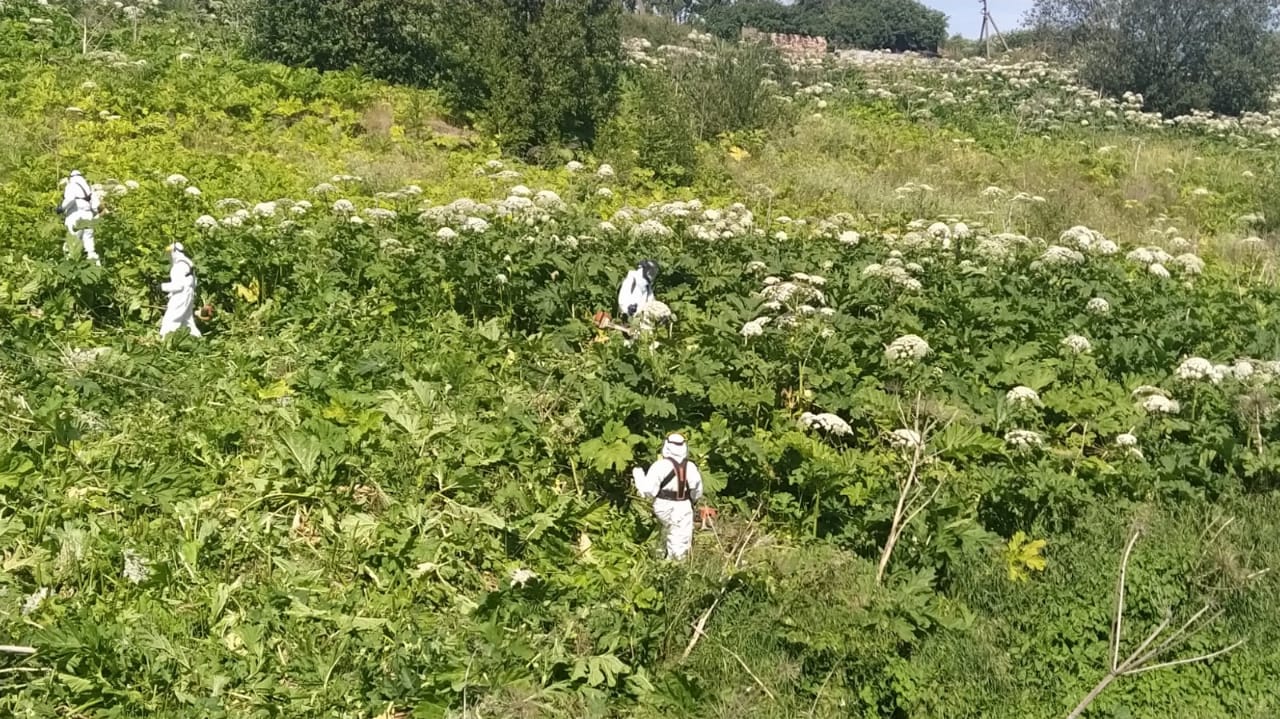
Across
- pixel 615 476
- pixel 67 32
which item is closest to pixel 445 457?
pixel 615 476

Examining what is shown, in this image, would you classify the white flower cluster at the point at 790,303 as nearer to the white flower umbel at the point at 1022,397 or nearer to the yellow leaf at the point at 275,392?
the white flower umbel at the point at 1022,397

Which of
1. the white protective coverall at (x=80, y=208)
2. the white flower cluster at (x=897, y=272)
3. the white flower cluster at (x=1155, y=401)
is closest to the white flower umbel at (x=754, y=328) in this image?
the white flower cluster at (x=897, y=272)

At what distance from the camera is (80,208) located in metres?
9.62

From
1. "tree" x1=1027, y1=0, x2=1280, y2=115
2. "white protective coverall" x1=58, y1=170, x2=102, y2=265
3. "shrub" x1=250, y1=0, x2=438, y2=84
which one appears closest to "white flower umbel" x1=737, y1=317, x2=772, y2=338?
"white protective coverall" x1=58, y1=170, x2=102, y2=265

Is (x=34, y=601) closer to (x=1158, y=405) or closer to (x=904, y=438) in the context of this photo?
(x=904, y=438)

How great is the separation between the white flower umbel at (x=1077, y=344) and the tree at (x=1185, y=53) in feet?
65.0

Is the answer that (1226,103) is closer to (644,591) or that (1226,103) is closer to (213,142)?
(213,142)

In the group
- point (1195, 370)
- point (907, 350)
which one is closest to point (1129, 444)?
point (1195, 370)

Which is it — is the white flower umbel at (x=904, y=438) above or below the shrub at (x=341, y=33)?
below

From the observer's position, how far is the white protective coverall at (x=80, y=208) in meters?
9.22

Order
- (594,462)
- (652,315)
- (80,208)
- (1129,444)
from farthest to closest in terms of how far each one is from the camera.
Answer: (80,208) < (652,315) < (1129,444) < (594,462)

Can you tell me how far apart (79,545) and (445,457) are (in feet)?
6.92

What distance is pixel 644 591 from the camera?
530 cm

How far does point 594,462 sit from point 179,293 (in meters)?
4.27
